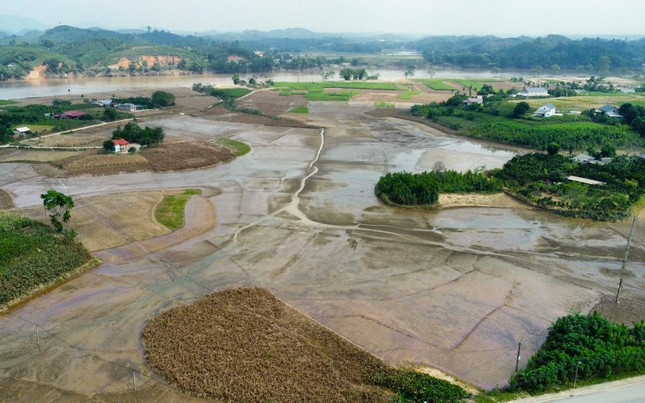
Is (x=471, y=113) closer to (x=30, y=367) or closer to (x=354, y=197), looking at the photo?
(x=354, y=197)

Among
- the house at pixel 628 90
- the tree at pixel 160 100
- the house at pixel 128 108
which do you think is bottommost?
the house at pixel 128 108

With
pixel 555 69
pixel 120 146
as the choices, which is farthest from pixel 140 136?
pixel 555 69

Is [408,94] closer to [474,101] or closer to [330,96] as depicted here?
[330,96]

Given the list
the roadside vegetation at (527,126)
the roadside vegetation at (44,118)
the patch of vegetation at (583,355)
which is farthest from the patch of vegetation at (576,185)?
the roadside vegetation at (44,118)

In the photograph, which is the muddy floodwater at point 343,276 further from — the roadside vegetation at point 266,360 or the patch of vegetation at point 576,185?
the patch of vegetation at point 576,185

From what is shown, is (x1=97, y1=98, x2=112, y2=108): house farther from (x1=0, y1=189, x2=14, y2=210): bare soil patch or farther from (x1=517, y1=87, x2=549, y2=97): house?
(x1=517, y1=87, x2=549, y2=97): house

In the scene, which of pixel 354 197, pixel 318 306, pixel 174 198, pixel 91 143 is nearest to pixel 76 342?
pixel 318 306
